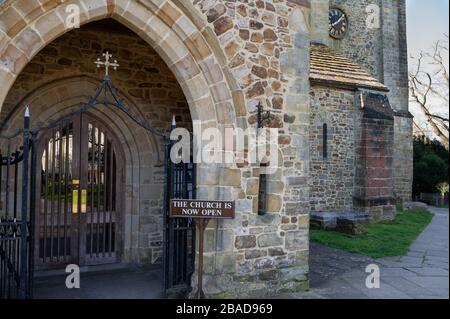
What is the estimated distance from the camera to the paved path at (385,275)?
17.8 feet

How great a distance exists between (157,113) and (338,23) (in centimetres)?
1259

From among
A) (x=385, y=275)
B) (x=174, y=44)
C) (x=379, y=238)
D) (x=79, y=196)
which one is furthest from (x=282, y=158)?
(x=379, y=238)

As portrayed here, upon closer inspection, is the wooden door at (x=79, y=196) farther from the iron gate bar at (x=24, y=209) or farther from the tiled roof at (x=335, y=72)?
the tiled roof at (x=335, y=72)

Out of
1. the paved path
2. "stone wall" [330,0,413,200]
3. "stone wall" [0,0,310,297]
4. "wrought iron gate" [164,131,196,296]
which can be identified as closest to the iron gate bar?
"stone wall" [0,0,310,297]

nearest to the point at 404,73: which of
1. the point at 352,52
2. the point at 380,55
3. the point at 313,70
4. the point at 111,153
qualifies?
the point at 380,55

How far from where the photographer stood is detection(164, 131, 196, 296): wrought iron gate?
196 inches

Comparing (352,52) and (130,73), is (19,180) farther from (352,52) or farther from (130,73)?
(352,52)

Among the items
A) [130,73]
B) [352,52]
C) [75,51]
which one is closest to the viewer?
[75,51]

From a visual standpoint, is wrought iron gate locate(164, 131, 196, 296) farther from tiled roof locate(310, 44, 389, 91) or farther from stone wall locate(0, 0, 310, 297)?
tiled roof locate(310, 44, 389, 91)

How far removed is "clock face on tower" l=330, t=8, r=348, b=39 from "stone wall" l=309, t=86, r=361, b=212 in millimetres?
4985

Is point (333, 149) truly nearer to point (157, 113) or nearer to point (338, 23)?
point (338, 23)

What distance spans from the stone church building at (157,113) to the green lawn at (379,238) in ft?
12.1

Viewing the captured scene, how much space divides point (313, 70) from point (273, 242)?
882cm

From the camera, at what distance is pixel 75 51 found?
6.31 meters
